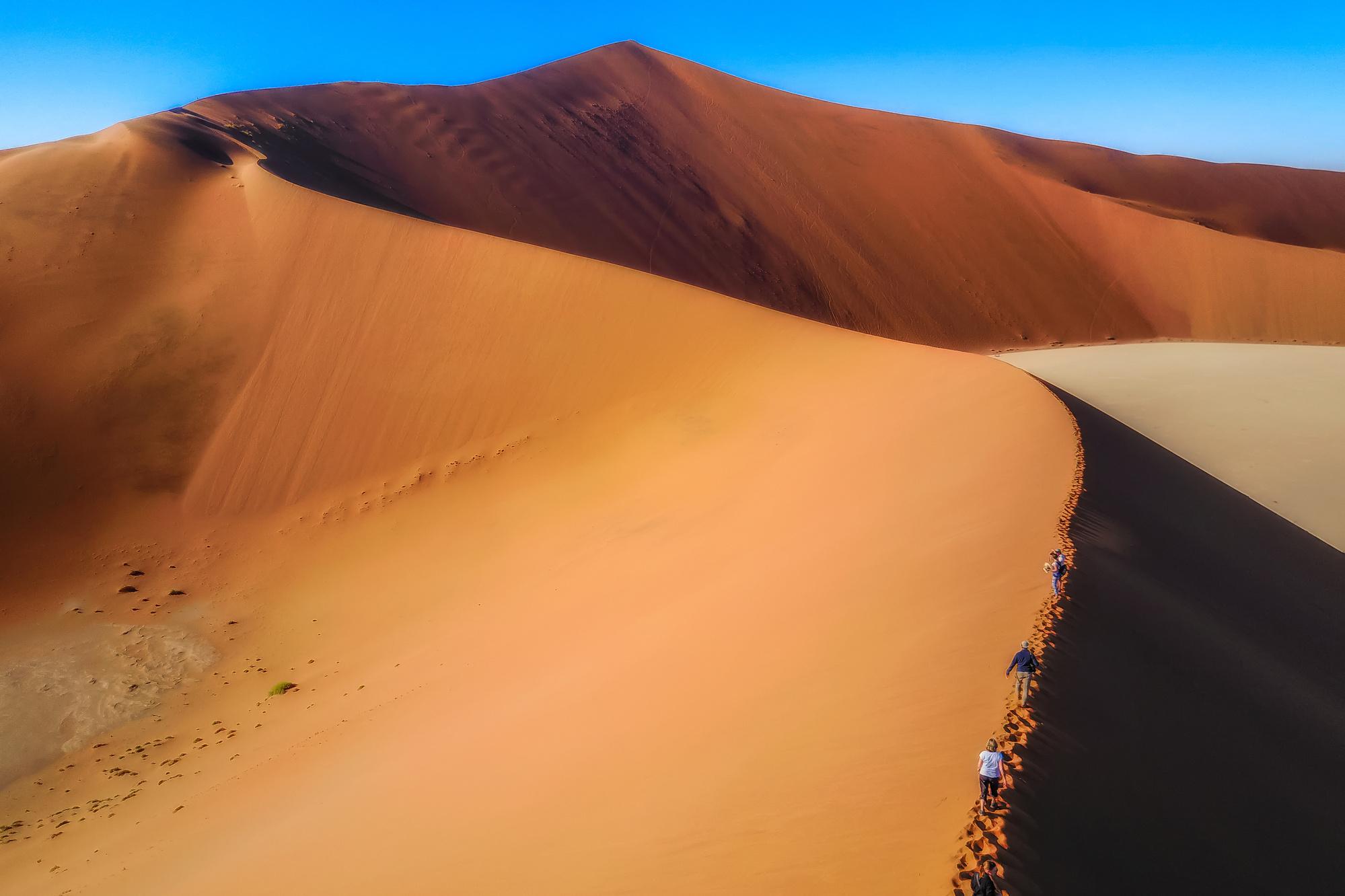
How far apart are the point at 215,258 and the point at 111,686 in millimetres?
10590

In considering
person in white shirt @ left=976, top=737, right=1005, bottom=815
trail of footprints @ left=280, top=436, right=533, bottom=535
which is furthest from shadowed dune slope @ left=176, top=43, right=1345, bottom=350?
person in white shirt @ left=976, top=737, right=1005, bottom=815

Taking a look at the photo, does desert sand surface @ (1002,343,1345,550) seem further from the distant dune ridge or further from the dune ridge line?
the dune ridge line

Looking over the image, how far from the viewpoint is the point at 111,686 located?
34.8ft

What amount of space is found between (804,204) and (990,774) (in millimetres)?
35607

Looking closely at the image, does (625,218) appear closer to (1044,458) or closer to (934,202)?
(934,202)

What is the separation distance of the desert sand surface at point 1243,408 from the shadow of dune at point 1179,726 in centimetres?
687

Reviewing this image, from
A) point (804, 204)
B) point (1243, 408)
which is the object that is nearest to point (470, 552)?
point (1243, 408)

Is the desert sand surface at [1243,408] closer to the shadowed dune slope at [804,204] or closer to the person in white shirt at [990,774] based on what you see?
the shadowed dune slope at [804,204]

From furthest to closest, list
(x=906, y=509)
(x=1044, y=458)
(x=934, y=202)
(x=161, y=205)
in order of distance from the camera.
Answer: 1. (x=934, y=202)
2. (x=161, y=205)
3. (x=1044, y=458)
4. (x=906, y=509)

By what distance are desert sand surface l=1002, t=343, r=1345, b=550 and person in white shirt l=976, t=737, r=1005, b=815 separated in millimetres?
13762

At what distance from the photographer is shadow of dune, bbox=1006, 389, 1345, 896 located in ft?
15.3

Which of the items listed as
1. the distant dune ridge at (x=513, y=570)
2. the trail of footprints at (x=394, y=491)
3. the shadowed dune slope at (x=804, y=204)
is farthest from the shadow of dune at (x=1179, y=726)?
the shadowed dune slope at (x=804, y=204)

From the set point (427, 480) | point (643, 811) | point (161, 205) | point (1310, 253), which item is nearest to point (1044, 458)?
point (643, 811)

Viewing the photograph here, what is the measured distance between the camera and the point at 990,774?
180 inches
